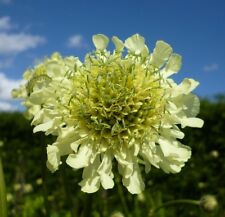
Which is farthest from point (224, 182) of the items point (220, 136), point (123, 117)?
point (123, 117)

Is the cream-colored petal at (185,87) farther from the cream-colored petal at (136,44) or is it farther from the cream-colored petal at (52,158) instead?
the cream-colored petal at (52,158)

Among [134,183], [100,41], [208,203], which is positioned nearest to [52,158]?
[134,183]

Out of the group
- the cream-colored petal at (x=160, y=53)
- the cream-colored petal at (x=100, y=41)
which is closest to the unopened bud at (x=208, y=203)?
the cream-colored petal at (x=160, y=53)

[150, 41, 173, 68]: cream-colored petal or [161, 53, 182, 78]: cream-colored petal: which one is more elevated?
[150, 41, 173, 68]: cream-colored petal

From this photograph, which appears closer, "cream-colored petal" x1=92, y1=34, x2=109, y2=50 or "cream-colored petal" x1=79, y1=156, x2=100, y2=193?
"cream-colored petal" x1=79, y1=156, x2=100, y2=193

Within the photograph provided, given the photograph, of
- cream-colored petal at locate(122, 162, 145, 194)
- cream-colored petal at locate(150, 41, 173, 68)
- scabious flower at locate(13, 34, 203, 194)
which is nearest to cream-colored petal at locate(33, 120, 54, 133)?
scabious flower at locate(13, 34, 203, 194)

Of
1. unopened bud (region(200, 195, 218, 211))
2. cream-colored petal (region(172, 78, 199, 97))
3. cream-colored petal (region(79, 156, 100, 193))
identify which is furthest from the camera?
unopened bud (region(200, 195, 218, 211))

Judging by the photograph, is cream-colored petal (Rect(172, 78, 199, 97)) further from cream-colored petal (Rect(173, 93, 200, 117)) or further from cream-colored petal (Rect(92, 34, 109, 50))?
cream-colored petal (Rect(92, 34, 109, 50))
